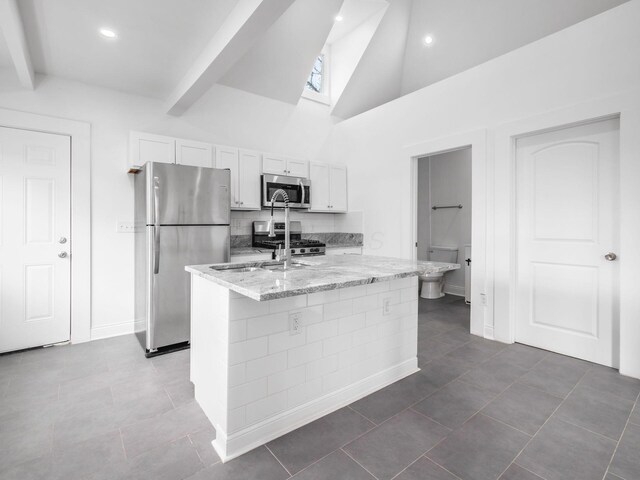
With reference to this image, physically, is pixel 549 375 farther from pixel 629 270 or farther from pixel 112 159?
pixel 112 159

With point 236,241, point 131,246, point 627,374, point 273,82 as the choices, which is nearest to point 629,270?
point 627,374

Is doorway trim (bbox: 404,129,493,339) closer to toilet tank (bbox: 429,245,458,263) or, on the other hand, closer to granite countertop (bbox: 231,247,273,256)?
toilet tank (bbox: 429,245,458,263)

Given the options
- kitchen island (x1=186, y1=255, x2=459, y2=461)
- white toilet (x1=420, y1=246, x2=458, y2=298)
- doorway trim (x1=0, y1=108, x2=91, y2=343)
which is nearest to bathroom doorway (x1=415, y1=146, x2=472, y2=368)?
white toilet (x1=420, y1=246, x2=458, y2=298)

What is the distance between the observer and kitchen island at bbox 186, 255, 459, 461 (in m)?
1.58

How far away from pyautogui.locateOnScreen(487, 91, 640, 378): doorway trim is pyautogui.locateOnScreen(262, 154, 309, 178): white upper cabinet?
241cm

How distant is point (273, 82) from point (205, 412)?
4.00 meters

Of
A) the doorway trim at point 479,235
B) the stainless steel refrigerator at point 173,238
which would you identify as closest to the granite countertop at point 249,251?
the stainless steel refrigerator at point 173,238

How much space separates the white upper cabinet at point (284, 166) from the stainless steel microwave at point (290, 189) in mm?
86

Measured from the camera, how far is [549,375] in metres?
2.44

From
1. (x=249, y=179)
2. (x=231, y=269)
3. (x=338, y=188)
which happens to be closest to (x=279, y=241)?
(x=249, y=179)

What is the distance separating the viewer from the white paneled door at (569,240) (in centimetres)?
258

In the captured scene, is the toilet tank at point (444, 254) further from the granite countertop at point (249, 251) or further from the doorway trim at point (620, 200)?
the granite countertop at point (249, 251)

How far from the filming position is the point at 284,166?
429 centimetres

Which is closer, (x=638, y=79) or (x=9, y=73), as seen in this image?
(x=638, y=79)
